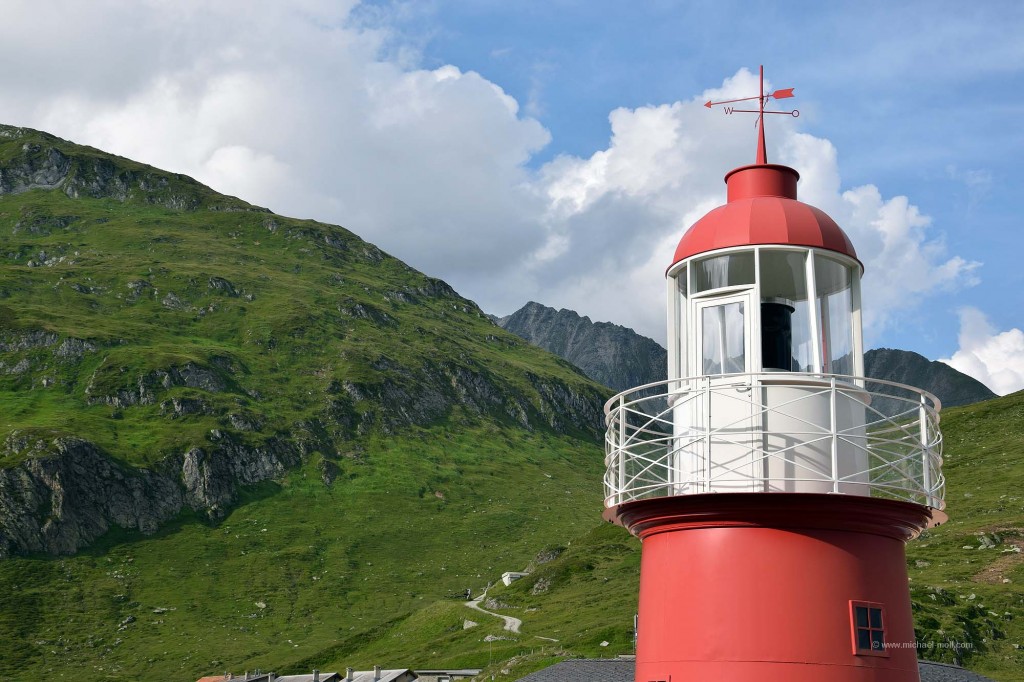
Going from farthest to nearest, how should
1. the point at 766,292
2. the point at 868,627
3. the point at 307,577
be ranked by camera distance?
the point at 307,577, the point at 766,292, the point at 868,627

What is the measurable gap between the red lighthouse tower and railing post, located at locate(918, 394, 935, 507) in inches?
0.9

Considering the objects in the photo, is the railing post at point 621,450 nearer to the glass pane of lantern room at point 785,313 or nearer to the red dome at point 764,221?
the glass pane of lantern room at point 785,313

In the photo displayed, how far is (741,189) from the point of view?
1348cm

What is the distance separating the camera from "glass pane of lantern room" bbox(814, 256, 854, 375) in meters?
12.7

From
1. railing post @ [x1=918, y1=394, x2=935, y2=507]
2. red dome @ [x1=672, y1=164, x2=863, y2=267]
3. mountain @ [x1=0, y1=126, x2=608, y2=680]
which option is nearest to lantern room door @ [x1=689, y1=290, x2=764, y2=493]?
red dome @ [x1=672, y1=164, x2=863, y2=267]

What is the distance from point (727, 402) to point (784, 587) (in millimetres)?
2070

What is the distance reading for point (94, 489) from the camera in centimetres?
13912

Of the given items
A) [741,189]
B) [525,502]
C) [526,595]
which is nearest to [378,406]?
[525,502]

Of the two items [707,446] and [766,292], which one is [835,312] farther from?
[707,446]

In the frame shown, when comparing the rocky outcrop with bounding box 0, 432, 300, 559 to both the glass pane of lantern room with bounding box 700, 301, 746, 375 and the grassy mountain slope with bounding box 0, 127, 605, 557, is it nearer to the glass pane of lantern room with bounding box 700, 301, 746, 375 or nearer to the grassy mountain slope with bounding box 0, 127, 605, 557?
the grassy mountain slope with bounding box 0, 127, 605, 557

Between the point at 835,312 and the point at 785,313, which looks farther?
the point at 835,312

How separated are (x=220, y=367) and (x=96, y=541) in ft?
162

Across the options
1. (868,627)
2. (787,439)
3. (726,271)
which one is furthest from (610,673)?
(787,439)

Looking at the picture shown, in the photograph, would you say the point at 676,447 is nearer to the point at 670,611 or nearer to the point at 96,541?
the point at 670,611
